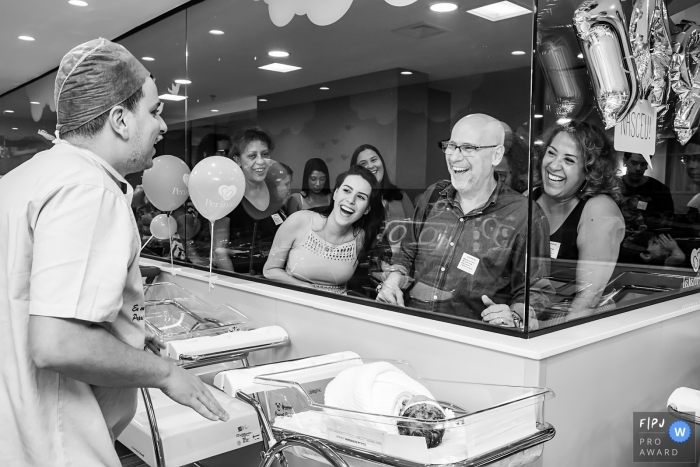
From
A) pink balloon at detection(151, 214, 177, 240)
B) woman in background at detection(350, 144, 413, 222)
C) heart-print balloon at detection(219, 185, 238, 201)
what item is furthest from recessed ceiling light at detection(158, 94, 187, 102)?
woman in background at detection(350, 144, 413, 222)

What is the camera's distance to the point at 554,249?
2000 mm

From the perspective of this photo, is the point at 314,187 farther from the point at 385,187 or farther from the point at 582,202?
the point at 582,202

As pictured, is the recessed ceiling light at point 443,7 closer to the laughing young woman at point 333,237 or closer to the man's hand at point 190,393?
the laughing young woman at point 333,237

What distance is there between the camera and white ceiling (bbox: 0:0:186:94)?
4.11 metres

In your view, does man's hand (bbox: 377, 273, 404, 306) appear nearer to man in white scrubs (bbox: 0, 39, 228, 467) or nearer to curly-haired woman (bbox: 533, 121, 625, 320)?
curly-haired woman (bbox: 533, 121, 625, 320)

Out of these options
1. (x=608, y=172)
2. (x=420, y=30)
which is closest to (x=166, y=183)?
(x=420, y=30)

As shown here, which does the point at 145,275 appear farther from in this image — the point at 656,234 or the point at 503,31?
the point at 656,234

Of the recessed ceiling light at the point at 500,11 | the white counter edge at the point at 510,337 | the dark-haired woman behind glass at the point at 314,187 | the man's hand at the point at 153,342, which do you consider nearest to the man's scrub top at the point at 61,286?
the man's hand at the point at 153,342

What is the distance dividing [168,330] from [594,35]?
2.26 metres

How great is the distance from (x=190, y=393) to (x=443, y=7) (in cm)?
170

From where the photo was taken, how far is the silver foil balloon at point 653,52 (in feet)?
7.59

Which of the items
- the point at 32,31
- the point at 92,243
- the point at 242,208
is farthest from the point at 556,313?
the point at 32,31

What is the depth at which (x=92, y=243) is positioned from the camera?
3.78ft

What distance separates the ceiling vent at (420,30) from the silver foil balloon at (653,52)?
0.79 meters
